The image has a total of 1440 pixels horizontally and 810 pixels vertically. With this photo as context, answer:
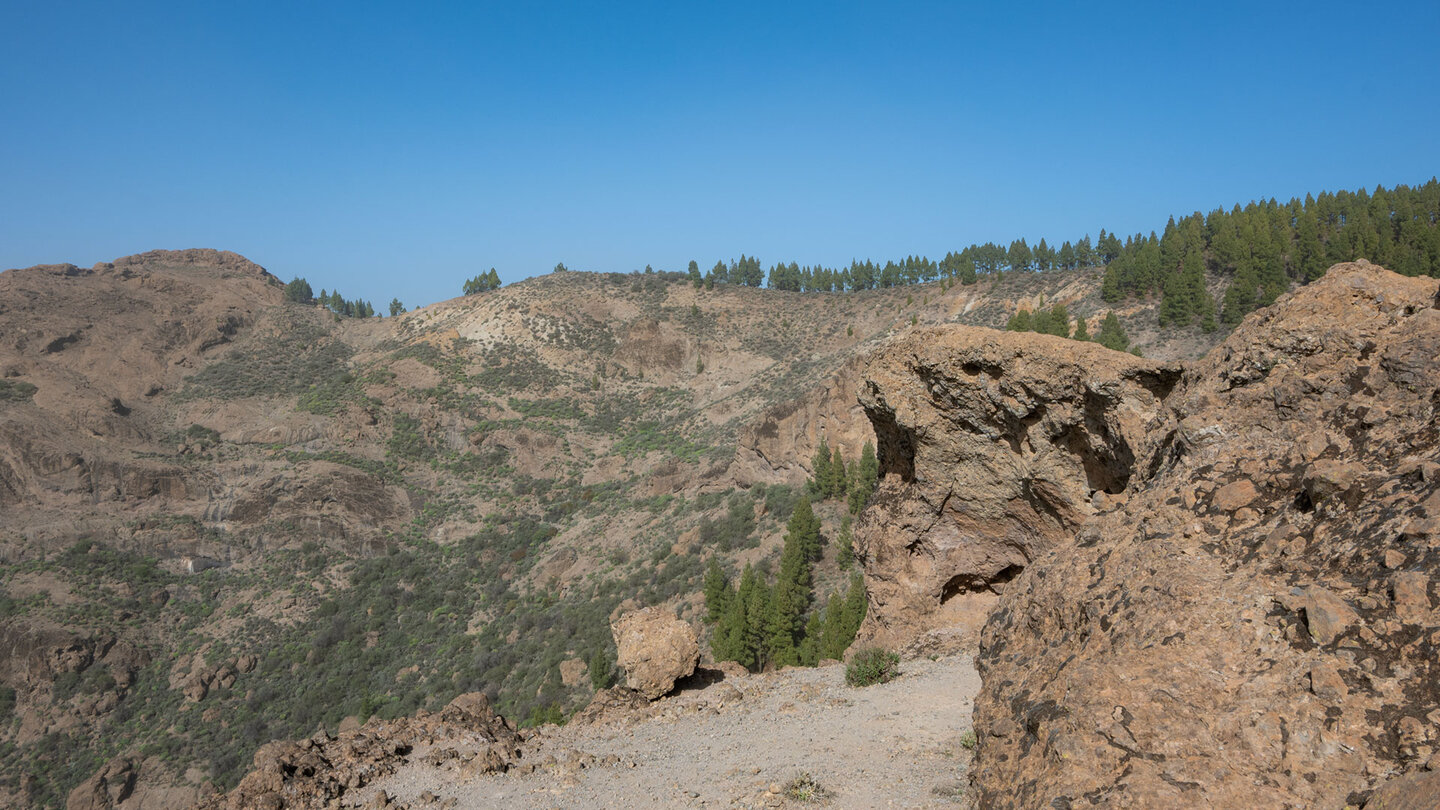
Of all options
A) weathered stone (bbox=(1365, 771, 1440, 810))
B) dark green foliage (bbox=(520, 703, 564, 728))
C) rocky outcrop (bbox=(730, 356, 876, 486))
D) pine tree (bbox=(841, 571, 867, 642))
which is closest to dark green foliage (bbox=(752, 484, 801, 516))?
rocky outcrop (bbox=(730, 356, 876, 486))

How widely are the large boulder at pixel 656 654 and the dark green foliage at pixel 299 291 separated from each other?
391 feet

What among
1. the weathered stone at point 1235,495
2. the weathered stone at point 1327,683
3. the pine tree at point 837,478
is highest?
the weathered stone at point 1235,495

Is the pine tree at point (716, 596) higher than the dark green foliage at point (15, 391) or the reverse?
the reverse

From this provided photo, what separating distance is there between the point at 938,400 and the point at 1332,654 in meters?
11.2

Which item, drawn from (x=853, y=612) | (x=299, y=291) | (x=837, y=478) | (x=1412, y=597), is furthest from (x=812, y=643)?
(x=299, y=291)

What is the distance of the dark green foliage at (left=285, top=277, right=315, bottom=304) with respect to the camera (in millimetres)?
117625

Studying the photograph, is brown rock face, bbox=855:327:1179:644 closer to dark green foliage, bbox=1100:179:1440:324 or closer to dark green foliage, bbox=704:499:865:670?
dark green foliage, bbox=704:499:865:670

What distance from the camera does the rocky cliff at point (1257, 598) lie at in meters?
4.27

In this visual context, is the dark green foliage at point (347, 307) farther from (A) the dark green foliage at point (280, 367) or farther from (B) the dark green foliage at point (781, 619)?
(B) the dark green foliage at point (781, 619)

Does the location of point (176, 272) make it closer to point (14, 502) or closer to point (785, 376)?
point (14, 502)

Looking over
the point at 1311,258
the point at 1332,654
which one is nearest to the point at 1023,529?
the point at 1332,654

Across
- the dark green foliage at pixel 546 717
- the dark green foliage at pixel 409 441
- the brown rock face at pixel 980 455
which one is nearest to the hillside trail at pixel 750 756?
the brown rock face at pixel 980 455

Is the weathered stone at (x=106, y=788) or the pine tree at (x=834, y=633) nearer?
the pine tree at (x=834, y=633)

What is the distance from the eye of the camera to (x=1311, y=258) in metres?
53.6
